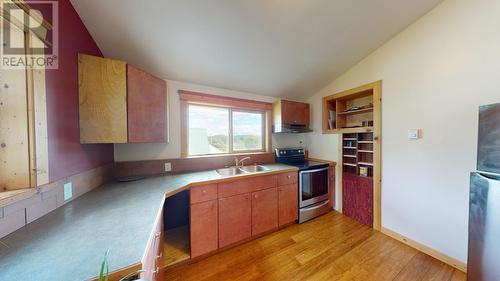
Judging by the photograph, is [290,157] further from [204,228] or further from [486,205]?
[486,205]

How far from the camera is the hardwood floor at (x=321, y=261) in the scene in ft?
4.81

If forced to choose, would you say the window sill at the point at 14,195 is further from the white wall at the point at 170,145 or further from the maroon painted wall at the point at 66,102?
the white wall at the point at 170,145

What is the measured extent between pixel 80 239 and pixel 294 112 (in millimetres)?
2766

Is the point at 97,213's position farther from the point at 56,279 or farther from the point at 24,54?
Answer: the point at 24,54

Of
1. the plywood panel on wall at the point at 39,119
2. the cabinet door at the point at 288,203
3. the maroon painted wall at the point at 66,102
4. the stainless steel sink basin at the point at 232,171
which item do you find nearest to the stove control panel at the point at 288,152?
the cabinet door at the point at 288,203

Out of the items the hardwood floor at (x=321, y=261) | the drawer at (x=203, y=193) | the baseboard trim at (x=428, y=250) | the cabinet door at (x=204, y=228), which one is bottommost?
the hardwood floor at (x=321, y=261)

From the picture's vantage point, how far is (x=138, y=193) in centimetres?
133

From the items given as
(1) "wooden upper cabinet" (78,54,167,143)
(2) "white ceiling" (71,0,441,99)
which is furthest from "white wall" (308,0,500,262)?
(1) "wooden upper cabinet" (78,54,167,143)

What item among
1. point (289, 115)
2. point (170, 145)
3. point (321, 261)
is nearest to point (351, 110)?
point (289, 115)

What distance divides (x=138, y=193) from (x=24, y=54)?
3.46 feet

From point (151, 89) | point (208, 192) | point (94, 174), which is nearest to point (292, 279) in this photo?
point (208, 192)

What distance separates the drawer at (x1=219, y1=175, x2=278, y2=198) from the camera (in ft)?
5.86

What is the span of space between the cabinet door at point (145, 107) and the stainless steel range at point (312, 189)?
1.82m

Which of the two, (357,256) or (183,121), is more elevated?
(183,121)
